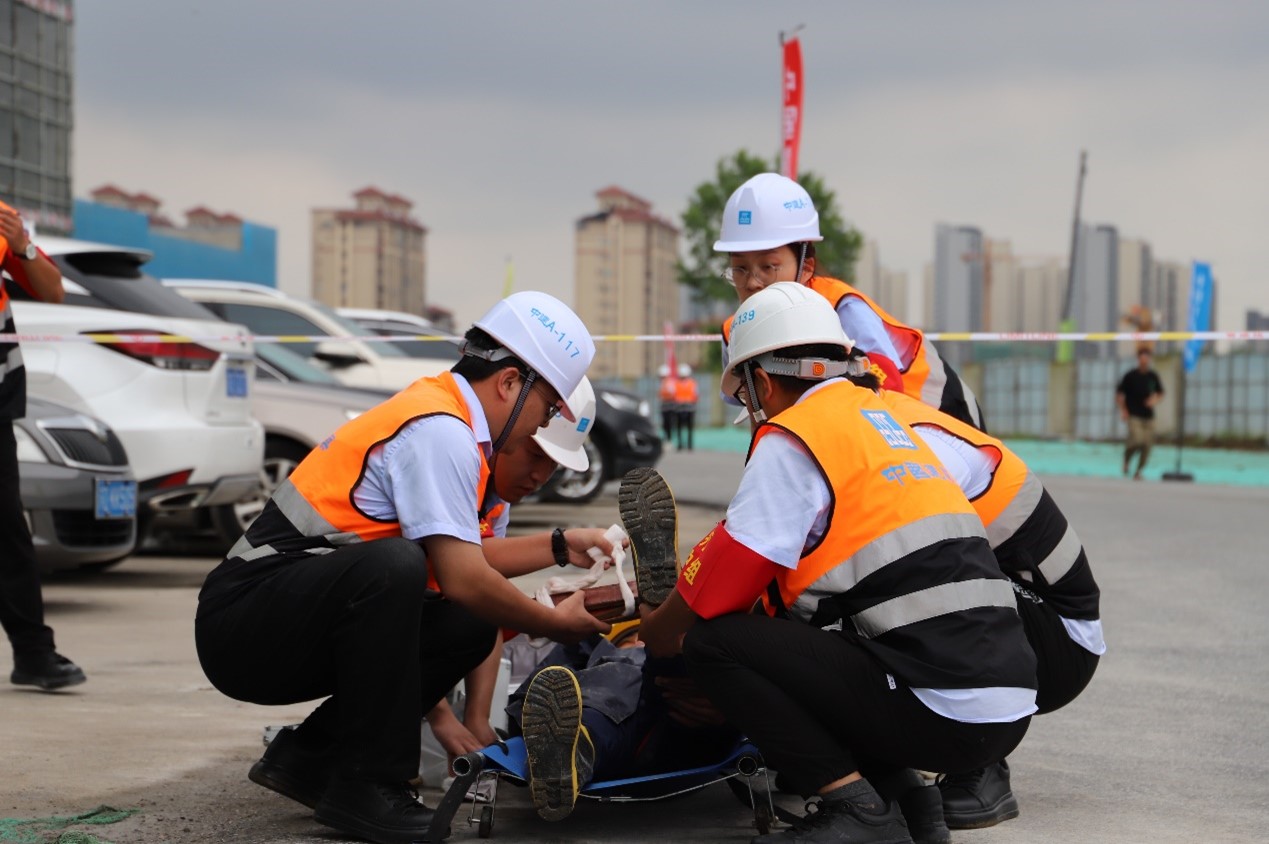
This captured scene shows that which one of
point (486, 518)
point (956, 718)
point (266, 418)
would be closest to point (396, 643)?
point (486, 518)

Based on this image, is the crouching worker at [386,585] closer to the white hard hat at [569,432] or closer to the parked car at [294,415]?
the white hard hat at [569,432]

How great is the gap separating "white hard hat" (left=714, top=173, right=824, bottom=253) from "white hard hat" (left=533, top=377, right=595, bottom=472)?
1184mm

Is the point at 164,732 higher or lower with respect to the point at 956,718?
lower

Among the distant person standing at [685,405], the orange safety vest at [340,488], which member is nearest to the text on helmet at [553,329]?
the orange safety vest at [340,488]

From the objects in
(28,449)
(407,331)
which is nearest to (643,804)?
(28,449)

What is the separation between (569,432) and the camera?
15.3 feet

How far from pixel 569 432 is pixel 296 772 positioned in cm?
122

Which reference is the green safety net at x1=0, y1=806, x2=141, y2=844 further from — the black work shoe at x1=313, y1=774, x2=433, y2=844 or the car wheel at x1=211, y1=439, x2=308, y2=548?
the car wheel at x1=211, y1=439, x2=308, y2=548

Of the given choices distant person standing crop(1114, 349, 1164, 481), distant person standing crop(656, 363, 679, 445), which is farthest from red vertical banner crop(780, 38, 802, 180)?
distant person standing crop(656, 363, 679, 445)

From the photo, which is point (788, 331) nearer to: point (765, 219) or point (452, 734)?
point (452, 734)

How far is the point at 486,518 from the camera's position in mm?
4559

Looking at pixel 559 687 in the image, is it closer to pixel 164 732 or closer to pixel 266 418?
pixel 164 732

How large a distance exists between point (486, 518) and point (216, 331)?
506 centimetres

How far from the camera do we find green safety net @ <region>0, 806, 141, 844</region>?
3838 mm
